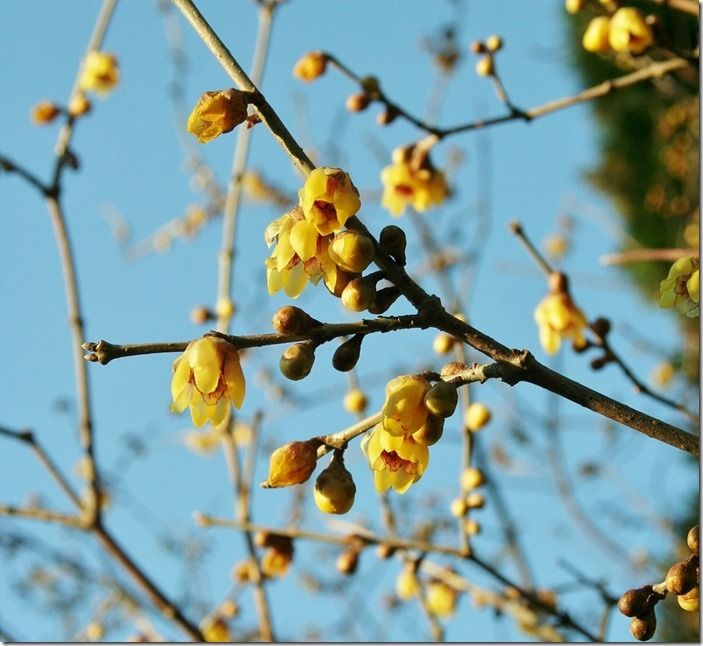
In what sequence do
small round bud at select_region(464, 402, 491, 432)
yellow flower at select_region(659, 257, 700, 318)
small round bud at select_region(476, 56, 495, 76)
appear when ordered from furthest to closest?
small round bud at select_region(476, 56, 495, 76) → small round bud at select_region(464, 402, 491, 432) → yellow flower at select_region(659, 257, 700, 318)

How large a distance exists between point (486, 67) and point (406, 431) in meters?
1.64

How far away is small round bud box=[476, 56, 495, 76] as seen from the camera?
7.79 ft

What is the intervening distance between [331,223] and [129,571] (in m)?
1.57

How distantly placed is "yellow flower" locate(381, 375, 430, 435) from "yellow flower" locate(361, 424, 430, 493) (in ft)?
0.16

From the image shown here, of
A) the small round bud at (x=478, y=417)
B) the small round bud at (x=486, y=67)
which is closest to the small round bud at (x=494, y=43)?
the small round bud at (x=486, y=67)

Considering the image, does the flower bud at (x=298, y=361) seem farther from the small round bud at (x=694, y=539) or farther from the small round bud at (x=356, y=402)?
the small round bud at (x=356, y=402)

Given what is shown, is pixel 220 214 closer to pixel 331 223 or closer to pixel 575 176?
pixel 331 223

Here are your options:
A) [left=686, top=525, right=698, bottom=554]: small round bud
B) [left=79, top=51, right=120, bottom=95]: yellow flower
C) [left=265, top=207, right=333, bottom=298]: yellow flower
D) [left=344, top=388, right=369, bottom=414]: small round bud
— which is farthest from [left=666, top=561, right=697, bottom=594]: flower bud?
[left=79, top=51, right=120, bottom=95]: yellow flower

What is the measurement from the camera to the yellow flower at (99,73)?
3.05 m

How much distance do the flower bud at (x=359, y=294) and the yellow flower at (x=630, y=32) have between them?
151cm

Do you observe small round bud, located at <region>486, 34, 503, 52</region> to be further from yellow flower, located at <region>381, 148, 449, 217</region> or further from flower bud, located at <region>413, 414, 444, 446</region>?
flower bud, located at <region>413, 414, 444, 446</region>

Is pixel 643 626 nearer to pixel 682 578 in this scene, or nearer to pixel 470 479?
pixel 682 578

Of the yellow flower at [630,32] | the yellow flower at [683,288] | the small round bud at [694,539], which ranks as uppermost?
the yellow flower at [630,32]

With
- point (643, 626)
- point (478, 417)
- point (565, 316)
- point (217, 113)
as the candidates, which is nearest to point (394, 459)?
point (643, 626)
